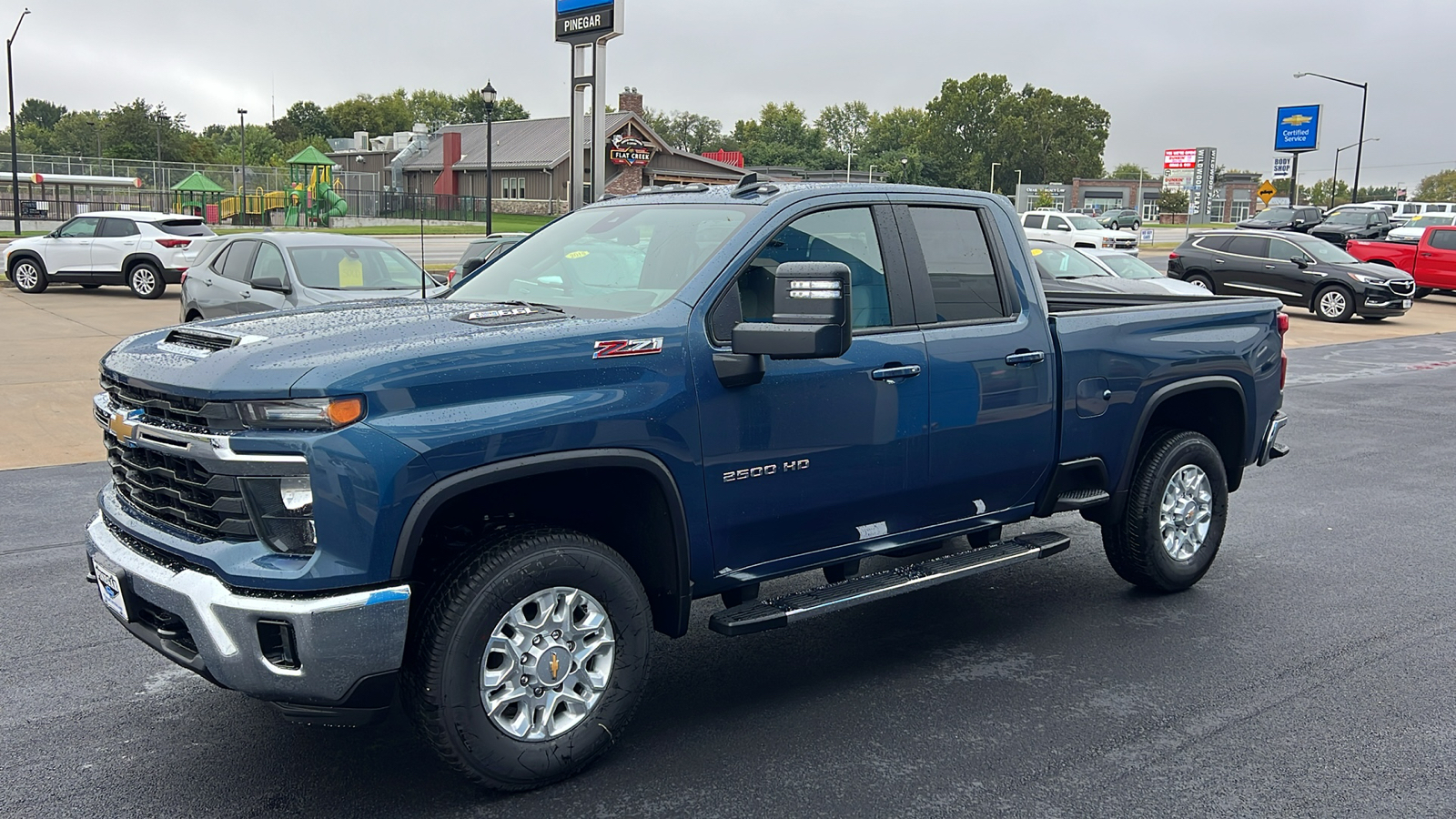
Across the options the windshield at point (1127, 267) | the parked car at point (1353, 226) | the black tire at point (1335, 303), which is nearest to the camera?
the windshield at point (1127, 267)

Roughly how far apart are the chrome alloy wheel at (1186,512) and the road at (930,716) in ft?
0.91

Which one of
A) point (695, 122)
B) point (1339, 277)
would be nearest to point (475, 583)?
point (1339, 277)

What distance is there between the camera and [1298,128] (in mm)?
85062

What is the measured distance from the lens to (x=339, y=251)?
1286 cm

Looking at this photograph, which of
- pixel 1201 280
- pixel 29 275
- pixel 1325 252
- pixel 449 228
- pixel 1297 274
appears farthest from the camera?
pixel 449 228

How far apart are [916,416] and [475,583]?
1.92 meters

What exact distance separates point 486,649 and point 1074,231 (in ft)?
116

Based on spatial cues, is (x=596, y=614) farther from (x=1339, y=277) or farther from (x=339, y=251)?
(x=1339, y=277)

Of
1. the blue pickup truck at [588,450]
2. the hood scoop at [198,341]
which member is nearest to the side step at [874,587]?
the blue pickup truck at [588,450]

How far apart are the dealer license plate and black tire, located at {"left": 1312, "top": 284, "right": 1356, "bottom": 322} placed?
24441mm

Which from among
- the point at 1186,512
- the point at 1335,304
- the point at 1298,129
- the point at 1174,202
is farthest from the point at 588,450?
the point at 1174,202

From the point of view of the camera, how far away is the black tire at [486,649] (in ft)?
11.7

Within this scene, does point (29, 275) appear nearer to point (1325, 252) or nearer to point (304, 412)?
point (304, 412)

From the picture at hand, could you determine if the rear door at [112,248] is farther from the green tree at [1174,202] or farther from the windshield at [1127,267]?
the green tree at [1174,202]
